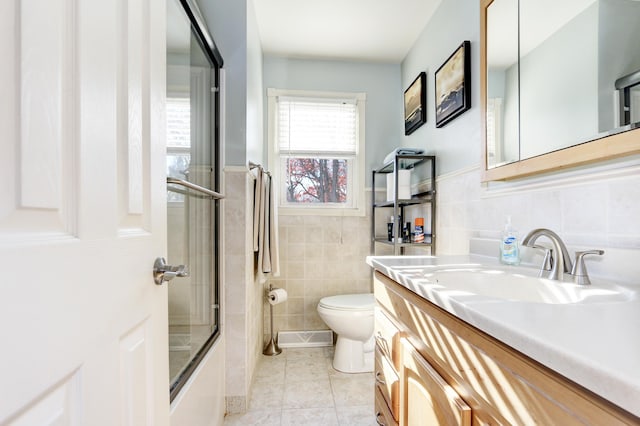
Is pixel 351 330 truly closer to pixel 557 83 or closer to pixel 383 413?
pixel 383 413

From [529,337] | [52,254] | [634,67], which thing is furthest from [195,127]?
[634,67]

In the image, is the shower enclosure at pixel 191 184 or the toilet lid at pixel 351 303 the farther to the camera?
the toilet lid at pixel 351 303

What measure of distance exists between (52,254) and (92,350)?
0.17m

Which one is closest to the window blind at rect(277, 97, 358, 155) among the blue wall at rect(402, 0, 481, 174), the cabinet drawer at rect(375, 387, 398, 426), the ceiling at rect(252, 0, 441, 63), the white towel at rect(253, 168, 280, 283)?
the ceiling at rect(252, 0, 441, 63)

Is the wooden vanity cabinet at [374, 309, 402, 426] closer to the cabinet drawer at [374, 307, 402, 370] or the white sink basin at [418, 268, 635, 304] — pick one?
the cabinet drawer at [374, 307, 402, 370]

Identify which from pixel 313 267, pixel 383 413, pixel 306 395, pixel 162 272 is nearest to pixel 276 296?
pixel 313 267

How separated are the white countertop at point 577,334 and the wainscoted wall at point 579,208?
149 mm

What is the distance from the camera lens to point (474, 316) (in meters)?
0.58

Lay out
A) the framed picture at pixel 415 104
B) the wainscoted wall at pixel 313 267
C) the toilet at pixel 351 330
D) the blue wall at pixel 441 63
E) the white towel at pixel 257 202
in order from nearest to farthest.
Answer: the blue wall at pixel 441 63 < the white towel at pixel 257 202 < the toilet at pixel 351 330 < the framed picture at pixel 415 104 < the wainscoted wall at pixel 313 267

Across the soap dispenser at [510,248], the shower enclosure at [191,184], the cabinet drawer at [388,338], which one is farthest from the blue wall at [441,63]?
the shower enclosure at [191,184]

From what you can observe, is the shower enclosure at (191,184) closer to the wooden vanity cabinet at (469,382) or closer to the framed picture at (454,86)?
the wooden vanity cabinet at (469,382)

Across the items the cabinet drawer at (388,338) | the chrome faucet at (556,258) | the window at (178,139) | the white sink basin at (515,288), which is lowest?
the cabinet drawer at (388,338)

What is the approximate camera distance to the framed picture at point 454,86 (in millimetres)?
1518

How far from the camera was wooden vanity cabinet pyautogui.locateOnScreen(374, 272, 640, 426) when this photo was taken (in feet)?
1.32
